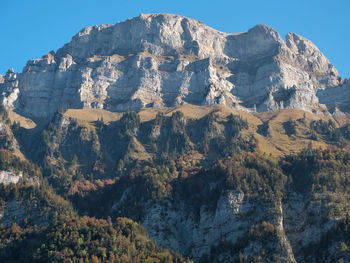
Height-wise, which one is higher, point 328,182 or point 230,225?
point 328,182

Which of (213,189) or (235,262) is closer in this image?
(235,262)

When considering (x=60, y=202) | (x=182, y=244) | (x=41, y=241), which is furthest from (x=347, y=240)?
(x=60, y=202)

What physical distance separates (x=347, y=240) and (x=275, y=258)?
2099cm

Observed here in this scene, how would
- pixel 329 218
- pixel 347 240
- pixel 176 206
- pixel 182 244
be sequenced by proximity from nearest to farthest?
1. pixel 347 240
2. pixel 329 218
3. pixel 182 244
4. pixel 176 206

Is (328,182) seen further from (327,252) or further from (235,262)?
(235,262)

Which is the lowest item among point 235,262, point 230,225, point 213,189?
point 235,262

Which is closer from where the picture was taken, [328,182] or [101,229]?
[101,229]

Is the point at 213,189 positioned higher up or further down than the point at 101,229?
higher up

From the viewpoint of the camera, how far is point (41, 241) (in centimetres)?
16275

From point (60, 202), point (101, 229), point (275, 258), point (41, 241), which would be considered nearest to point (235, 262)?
point (275, 258)

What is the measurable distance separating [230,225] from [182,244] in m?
17.7

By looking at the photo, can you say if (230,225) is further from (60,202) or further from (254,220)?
(60,202)

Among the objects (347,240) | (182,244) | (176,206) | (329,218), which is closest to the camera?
(347,240)

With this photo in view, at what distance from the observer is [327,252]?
505 ft
